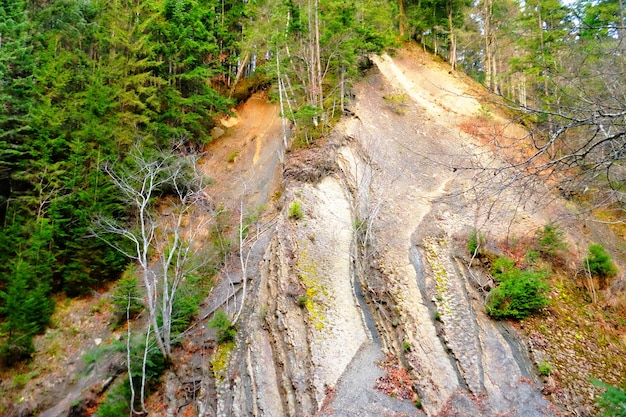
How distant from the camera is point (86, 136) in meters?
16.8

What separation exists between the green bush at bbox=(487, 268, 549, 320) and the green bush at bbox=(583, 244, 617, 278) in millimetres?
1829

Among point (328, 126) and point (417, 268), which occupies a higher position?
point (328, 126)

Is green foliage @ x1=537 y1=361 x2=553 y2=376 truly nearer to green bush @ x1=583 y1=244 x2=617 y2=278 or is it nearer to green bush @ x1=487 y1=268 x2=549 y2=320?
green bush @ x1=487 y1=268 x2=549 y2=320

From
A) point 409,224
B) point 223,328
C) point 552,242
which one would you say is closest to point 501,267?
point 552,242

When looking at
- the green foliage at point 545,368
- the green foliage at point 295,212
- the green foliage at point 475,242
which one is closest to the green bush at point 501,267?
the green foliage at point 475,242

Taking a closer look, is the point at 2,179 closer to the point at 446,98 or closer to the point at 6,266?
the point at 6,266

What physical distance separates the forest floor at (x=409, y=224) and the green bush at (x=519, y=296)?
0.39 metres

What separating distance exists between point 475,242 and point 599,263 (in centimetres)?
361

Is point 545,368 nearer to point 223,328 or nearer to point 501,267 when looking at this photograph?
point 501,267

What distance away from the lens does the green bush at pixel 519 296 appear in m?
10.3

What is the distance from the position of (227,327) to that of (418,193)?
10.7m

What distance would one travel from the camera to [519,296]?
34.4 ft

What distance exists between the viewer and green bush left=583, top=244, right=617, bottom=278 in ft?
36.2

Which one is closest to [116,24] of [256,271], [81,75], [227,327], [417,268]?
[81,75]
